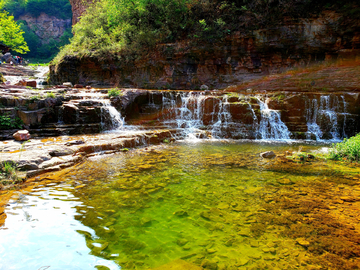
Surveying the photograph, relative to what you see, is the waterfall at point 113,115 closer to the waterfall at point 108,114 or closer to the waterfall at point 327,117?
the waterfall at point 108,114

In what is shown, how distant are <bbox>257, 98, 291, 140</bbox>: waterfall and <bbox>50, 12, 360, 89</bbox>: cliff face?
622 centimetres

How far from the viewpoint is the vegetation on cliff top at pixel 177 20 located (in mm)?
15594

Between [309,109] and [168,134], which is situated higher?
[309,109]

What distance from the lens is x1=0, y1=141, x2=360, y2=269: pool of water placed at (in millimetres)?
2475

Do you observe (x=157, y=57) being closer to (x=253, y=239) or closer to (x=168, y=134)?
(x=168, y=134)

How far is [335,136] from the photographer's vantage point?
9914mm

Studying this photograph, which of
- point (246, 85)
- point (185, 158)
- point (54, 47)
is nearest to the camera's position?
point (185, 158)

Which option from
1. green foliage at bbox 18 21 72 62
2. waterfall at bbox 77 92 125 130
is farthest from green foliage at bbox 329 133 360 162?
green foliage at bbox 18 21 72 62

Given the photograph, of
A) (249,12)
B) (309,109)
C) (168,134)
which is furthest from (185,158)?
(249,12)

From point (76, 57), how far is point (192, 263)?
18.1m

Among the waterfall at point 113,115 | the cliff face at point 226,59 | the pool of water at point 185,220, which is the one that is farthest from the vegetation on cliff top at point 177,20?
the pool of water at point 185,220

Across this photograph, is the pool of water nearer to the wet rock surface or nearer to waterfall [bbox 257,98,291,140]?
the wet rock surface

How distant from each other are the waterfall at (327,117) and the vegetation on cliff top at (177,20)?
814 centimetres

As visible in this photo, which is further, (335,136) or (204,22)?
(204,22)
